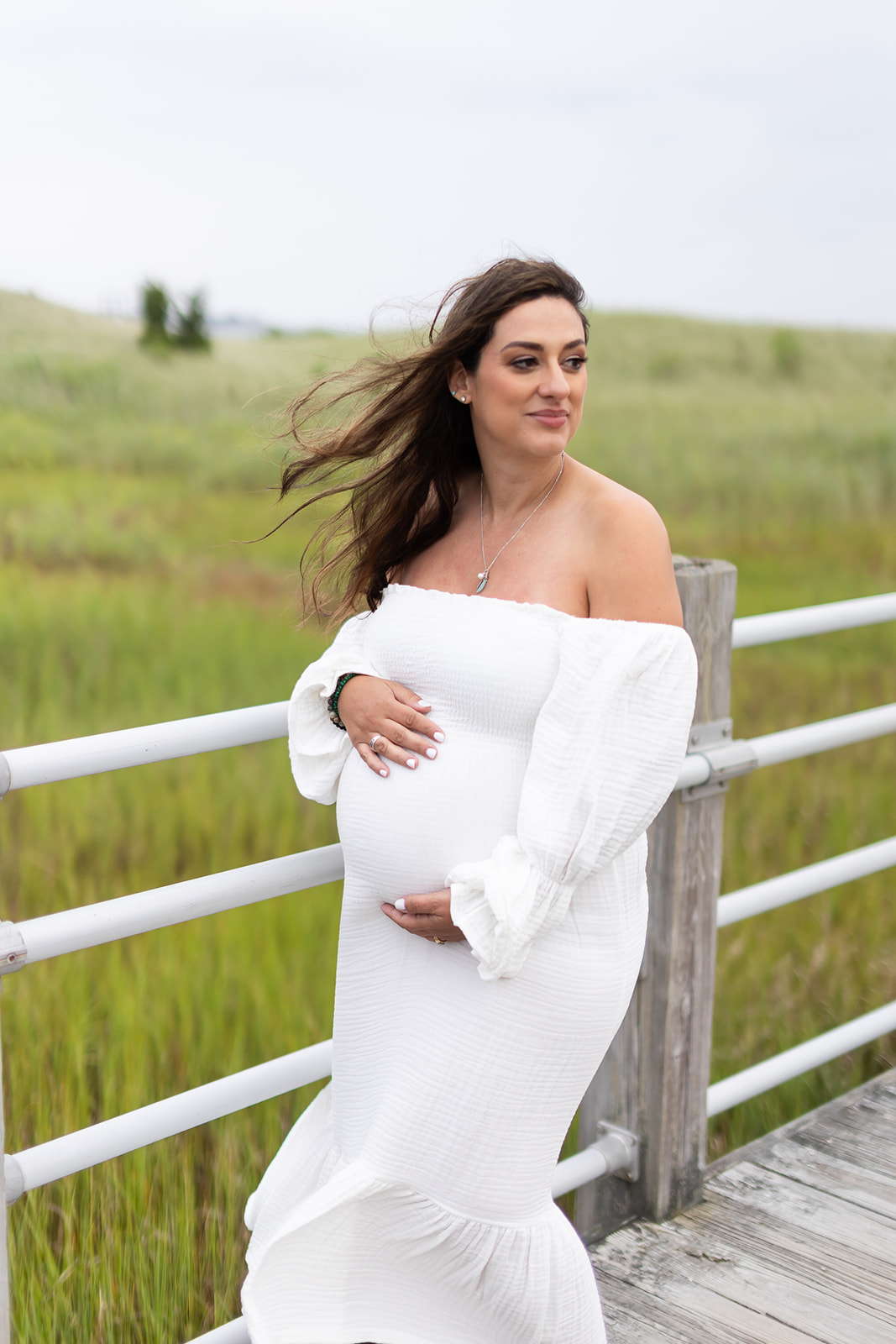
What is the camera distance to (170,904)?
1503 millimetres

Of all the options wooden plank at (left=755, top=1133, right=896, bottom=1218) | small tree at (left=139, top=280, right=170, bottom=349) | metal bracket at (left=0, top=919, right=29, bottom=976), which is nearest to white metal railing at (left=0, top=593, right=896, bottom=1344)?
metal bracket at (left=0, top=919, right=29, bottom=976)

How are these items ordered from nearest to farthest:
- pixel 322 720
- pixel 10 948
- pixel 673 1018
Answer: pixel 10 948 → pixel 322 720 → pixel 673 1018

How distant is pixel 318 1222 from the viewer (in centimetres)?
157

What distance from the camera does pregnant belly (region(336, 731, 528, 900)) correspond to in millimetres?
1466

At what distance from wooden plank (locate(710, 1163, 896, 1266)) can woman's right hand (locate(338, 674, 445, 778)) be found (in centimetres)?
117

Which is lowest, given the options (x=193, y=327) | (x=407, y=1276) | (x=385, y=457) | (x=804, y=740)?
(x=407, y=1276)

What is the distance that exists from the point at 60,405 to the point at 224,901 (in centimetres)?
609

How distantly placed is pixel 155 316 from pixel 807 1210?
6601 millimetres

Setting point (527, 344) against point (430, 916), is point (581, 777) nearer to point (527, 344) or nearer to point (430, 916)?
point (430, 916)

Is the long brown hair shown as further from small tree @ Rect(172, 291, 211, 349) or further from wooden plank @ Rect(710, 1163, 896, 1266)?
small tree @ Rect(172, 291, 211, 349)

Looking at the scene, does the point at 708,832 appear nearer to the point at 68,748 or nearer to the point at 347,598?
the point at 347,598

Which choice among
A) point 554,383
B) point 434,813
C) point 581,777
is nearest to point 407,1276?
point 434,813

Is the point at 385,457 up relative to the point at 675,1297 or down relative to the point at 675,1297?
up

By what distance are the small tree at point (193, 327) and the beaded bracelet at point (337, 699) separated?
652 cm
